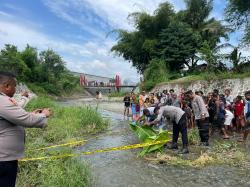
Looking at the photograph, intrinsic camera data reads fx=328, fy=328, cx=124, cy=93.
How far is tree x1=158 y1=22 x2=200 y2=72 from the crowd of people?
20617 millimetres

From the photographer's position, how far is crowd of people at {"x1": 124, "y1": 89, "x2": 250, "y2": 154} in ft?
33.2

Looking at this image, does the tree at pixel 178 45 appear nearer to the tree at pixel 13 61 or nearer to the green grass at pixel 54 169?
the green grass at pixel 54 169

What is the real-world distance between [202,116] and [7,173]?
7944 millimetres

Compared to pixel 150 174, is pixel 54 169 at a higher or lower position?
higher

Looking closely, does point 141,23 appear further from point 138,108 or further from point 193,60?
point 138,108

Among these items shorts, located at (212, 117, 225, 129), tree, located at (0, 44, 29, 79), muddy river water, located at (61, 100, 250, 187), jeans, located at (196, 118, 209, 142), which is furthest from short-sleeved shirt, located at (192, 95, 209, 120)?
tree, located at (0, 44, 29, 79)

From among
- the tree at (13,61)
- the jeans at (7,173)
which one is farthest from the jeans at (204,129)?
the tree at (13,61)

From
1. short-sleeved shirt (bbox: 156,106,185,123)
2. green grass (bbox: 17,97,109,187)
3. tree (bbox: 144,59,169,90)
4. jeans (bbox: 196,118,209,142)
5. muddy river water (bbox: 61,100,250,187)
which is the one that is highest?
tree (bbox: 144,59,169,90)

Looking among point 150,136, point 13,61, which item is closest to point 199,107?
point 150,136

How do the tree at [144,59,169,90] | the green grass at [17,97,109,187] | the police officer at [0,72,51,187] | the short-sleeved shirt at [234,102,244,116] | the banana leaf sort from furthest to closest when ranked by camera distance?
1. the tree at [144,59,169,90]
2. the short-sleeved shirt at [234,102,244,116]
3. the banana leaf
4. the green grass at [17,97,109,187]
5. the police officer at [0,72,51,187]

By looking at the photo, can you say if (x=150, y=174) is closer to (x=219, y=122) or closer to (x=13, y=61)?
(x=219, y=122)

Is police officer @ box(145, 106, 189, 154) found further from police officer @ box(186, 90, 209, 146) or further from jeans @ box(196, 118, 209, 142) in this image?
jeans @ box(196, 118, 209, 142)

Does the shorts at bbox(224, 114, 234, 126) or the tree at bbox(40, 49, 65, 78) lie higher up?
the tree at bbox(40, 49, 65, 78)

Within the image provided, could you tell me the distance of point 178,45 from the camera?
3503cm
